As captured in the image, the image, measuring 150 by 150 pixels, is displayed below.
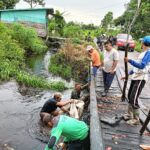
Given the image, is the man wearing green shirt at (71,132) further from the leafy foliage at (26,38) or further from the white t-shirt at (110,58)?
the leafy foliage at (26,38)

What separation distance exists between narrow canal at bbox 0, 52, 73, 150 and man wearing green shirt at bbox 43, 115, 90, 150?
10.4ft

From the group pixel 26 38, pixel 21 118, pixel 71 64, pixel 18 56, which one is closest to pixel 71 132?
pixel 21 118

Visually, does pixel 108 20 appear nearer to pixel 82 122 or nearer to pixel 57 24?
pixel 57 24

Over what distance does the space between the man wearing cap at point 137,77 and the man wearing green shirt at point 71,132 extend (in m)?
2.04

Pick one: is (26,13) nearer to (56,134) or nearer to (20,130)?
(20,130)

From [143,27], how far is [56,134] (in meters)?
39.5

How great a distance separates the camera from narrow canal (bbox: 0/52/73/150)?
9.34 m

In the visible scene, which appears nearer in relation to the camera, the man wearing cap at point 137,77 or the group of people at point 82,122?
the group of people at point 82,122

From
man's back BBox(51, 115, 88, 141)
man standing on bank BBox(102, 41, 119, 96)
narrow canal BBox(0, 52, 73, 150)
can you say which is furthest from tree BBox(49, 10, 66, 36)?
man's back BBox(51, 115, 88, 141)

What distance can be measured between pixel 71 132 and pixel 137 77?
2829 millimetres

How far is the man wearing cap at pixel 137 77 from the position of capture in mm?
7348

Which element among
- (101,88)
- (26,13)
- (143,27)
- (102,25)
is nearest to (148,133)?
(101,88)

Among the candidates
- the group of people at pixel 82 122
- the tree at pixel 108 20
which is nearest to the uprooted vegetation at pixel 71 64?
the group of people at pixel 82 122

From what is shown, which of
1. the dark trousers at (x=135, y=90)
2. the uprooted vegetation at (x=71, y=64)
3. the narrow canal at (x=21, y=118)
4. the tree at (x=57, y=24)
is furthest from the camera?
the tree at (x=57, y=24)
